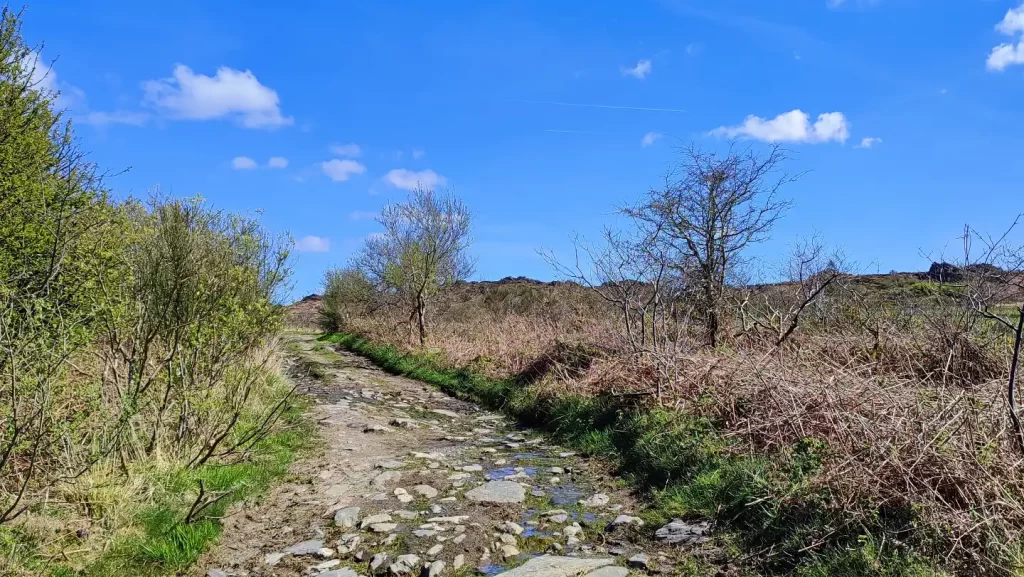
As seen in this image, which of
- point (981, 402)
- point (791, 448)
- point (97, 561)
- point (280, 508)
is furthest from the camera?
point (280, 508)

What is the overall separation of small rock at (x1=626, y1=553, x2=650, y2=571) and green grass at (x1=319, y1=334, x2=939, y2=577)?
0.62 metres

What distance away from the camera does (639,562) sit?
4.31m

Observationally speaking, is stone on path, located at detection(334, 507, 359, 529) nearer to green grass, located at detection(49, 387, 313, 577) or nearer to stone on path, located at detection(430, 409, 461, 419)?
green grass, located at detection(49, 387, 313, 577)

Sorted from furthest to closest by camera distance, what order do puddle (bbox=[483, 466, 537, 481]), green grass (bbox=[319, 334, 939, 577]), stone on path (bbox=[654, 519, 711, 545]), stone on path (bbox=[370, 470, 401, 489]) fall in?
1. puddle (bbox=[483, 466, 537, 481])
2. stone on path (bbox=[370, 470, 401, 489])
3. stone on path (bbox=[654, 519, 711, 545])
4. green grass (bbox=[319, 334, 939, 577])

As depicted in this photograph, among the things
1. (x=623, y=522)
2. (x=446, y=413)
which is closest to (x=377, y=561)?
(x=623, y=522)

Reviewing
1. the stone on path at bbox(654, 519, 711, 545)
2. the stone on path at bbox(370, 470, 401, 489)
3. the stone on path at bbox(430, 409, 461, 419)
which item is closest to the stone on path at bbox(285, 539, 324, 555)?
the stone on path at bbox(370, 470, 401, 489)

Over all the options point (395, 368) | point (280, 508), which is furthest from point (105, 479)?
point (395, 368)

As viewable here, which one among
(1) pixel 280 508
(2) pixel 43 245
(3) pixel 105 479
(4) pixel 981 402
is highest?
(2) pixel 43 245

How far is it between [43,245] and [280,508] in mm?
4263

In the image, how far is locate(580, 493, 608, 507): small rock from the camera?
18.9 feet

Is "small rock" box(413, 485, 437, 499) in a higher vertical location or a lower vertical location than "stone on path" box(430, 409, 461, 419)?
lower

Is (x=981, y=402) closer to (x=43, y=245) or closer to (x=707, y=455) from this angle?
(x=707, y=455)

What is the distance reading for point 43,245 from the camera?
22.7ft

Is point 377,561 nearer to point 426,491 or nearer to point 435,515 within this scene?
point 435,515
